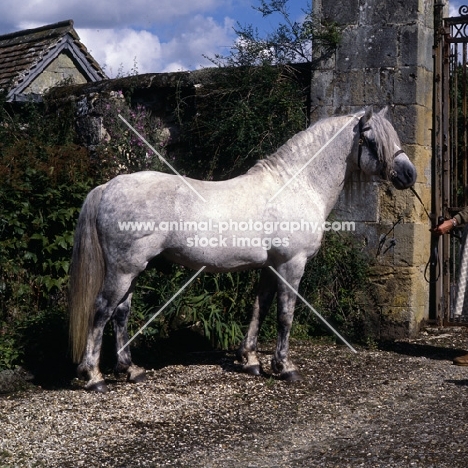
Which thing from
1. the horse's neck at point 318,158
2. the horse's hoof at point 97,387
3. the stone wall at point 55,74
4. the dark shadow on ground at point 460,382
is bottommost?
the dark shadow on ground at point 460,382

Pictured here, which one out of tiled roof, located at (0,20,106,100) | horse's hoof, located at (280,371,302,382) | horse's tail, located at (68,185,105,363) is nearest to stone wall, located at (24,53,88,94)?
tiled roof, located at (0,20,106,100)

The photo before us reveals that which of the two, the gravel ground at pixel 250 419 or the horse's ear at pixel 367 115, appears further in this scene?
the horse's ear at pixel 367 115

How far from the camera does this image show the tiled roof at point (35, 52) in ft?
38.8

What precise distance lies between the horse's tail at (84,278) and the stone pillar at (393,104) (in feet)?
9.12

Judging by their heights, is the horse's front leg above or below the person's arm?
below

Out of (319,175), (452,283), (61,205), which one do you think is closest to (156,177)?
(319,175)

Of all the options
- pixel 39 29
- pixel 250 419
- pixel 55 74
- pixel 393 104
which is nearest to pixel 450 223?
pixel 393 104

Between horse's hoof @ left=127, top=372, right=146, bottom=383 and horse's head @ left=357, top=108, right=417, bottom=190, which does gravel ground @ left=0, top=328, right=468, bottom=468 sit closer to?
horse's hoof @ left=127, top=372, right=146, bottom=383

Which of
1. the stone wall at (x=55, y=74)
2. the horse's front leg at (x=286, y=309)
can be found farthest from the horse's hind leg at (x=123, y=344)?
the stone wall at (x=55, y=74)

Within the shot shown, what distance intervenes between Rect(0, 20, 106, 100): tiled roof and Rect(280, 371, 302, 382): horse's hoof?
735 centimetres

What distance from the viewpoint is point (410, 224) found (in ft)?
23.6

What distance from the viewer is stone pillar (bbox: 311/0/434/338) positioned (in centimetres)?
712

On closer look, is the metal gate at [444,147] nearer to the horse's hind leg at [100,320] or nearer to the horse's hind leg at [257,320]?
the horse's hind leg at [257,320]

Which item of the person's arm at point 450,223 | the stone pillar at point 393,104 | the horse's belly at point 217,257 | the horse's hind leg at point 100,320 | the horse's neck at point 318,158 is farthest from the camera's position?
the stone pillar at point 393,104
